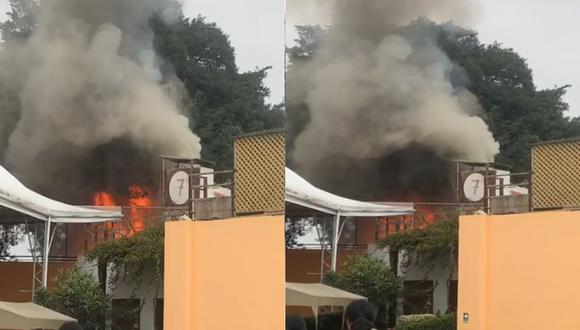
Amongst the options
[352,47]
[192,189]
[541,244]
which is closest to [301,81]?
[352,47]

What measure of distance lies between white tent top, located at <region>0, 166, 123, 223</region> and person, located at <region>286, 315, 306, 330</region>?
1.00 metres

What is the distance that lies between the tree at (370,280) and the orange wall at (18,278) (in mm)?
1292

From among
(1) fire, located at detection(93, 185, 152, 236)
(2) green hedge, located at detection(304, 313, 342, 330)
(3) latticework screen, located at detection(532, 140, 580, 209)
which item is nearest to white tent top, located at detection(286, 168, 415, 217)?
(2) green hedge, located at detection(304, 313, 342, 330)

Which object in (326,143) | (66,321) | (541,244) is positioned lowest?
(66,321)

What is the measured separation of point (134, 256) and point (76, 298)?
321 millimetres

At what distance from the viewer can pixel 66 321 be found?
5672mm

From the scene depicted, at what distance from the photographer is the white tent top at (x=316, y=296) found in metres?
6.03

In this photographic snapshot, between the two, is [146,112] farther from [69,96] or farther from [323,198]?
[323,198]

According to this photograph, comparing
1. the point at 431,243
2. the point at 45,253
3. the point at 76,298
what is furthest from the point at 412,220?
the point at 45,253

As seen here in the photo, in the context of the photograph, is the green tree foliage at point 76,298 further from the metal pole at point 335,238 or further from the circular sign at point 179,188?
the metal pole at point 335,238

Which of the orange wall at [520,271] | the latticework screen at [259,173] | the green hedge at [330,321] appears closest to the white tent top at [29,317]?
the latticework screen at [259,173]

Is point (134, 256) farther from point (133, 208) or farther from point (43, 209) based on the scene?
point (43, 209)

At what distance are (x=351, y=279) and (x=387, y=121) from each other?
2.55 ft

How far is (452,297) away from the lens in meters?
5.96
